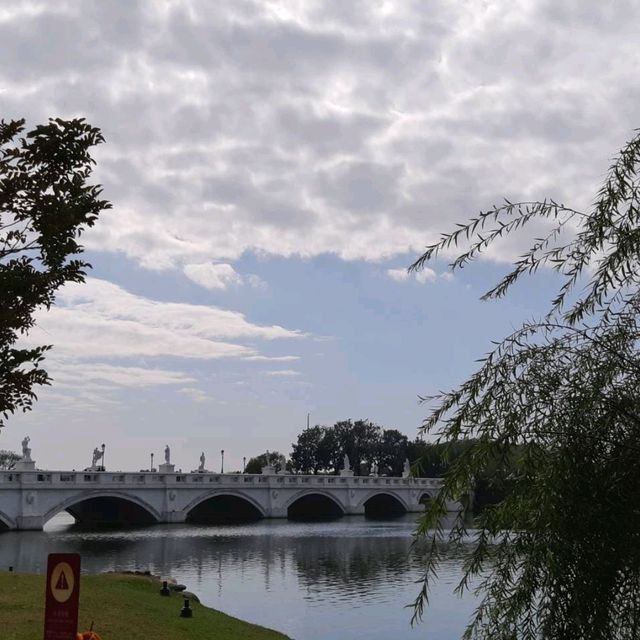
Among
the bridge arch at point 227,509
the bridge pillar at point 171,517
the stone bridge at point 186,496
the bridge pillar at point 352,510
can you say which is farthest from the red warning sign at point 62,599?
the bridge pillar at point 352,510

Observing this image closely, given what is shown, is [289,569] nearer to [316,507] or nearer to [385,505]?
[316,507]

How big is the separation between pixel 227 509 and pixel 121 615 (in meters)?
71.8

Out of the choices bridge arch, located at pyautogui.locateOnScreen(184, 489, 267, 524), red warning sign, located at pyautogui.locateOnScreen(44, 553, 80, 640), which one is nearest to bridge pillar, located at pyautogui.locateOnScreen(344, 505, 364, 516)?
bridge arch, located at pyautogui.locateOnScreen(184, 489, 267, 524)

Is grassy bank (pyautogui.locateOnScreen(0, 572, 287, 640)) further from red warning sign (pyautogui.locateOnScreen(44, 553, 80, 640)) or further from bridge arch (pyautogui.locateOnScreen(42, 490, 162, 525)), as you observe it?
bridge arch (pyautogui.locateOnScreen(42, 490, 162, 525))

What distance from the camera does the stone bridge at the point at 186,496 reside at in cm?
6219

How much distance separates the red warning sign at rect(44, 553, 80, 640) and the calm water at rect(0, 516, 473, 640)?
10070 millimetres

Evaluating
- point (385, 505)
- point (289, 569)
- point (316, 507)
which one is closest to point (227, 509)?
point (316, 507)

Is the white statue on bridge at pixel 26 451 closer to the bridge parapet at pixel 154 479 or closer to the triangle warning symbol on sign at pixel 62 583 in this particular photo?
the bridge parapet at pixel 154 479

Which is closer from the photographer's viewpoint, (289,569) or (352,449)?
(289,569)

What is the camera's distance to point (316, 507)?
98.5 meters

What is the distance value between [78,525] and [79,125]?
71610 millimetres

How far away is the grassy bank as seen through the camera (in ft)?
58.2

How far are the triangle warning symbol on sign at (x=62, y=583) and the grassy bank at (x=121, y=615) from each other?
8802 mm

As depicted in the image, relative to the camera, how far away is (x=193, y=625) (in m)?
20.2
